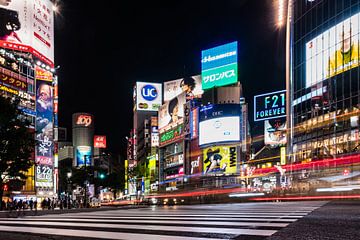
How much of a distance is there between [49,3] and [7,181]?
42.9 meters

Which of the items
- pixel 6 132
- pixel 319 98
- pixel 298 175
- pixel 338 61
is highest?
pixel 338 61

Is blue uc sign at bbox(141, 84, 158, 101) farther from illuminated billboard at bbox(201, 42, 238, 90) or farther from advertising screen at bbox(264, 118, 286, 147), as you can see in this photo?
advertising screen at bbox(264, 118, 286, 147)

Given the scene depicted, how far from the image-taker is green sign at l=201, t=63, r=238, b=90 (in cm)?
6544

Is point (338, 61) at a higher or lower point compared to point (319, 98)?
higher

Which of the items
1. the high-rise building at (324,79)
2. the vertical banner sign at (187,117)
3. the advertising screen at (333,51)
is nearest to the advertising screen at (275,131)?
the vertical banner sign at (187,117)

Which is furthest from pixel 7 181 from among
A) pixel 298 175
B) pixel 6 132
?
pixel 298 175

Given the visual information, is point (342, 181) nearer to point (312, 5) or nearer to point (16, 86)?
point (312, 5)

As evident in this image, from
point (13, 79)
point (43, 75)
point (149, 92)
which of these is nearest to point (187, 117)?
point (43, 75)

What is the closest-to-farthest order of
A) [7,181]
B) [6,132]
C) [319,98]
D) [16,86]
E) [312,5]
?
[6,132] → [7,181] → [319,98] → [312,5] → [16,86]

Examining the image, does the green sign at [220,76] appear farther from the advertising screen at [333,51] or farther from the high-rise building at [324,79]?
the advertising screen at [333,51]

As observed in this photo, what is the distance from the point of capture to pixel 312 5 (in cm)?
4447

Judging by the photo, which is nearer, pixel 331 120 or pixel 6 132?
→ pixel 6 132

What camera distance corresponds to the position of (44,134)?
2320 inches

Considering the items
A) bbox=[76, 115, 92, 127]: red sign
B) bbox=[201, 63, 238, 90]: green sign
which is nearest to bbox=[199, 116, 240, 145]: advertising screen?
bbox=[201, 63, 238, 90]: green sign
